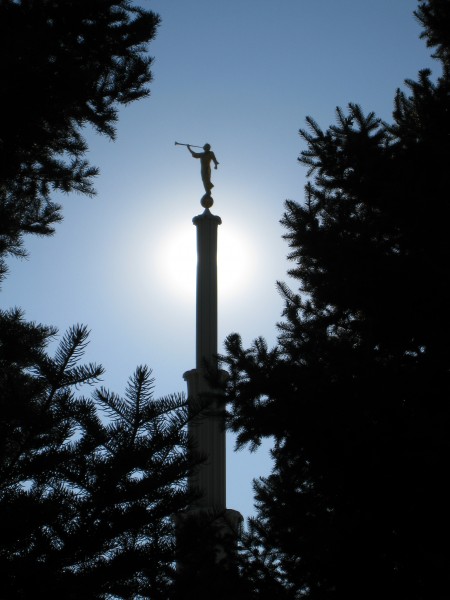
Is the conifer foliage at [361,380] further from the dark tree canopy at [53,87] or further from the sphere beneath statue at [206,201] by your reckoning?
the sphere beneath statue at [206,201]

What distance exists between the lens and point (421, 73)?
8148mm

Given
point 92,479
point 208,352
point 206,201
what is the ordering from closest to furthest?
point 92,479 → point 208,352 → point 206,201

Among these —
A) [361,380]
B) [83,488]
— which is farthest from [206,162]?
[83,488]

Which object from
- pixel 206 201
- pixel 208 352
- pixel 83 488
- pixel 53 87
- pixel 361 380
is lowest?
pixel 83 488

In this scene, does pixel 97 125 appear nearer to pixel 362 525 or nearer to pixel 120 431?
pixel 362 525

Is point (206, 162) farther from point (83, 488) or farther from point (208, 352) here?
point (83, 488)

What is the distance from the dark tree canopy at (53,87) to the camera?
801 centimetres

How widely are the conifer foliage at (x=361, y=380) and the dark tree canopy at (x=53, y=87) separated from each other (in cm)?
260

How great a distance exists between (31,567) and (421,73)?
674cm

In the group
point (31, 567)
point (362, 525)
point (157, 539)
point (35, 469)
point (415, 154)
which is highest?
point (415, 154)

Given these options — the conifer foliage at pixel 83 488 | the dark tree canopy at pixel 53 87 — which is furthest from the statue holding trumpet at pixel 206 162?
the conifer foliage at pixel 83 488

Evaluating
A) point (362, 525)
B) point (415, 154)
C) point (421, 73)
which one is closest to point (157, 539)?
point (362, 525)

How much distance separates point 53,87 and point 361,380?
4513 millimetres

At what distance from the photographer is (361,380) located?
6.12m
